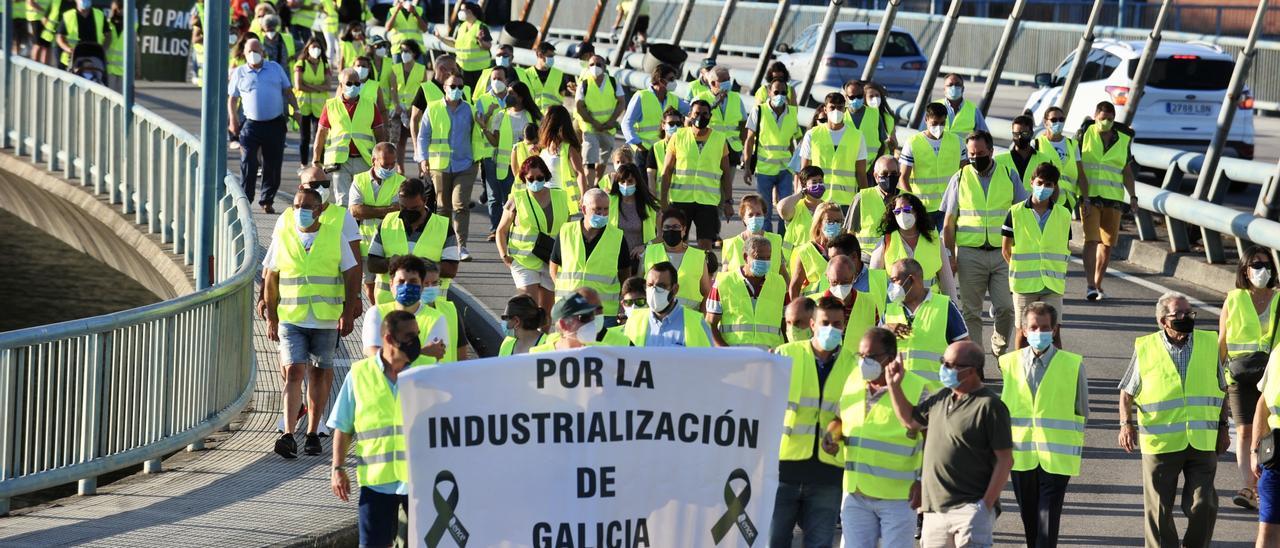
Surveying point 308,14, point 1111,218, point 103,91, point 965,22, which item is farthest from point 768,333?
point 965,22

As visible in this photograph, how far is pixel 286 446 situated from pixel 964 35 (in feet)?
114

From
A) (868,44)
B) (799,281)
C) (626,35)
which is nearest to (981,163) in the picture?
(799,281)

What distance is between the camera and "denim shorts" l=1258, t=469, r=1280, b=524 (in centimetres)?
1107

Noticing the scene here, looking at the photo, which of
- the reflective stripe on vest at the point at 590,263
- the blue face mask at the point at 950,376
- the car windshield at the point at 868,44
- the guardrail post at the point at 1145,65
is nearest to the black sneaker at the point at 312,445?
the reflective stripe on vest at the point at 590,263

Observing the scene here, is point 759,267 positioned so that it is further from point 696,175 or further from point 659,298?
point 696,175

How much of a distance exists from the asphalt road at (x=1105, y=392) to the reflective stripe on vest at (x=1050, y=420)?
103 centimetres

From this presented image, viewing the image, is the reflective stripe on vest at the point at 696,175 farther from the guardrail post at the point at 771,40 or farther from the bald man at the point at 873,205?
the guardrail post at the point at 771,40

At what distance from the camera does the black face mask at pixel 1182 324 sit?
1130cm

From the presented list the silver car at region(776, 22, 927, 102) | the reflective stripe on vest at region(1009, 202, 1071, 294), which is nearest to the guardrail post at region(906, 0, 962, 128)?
the silver car at region(776, 22, 927, 102)

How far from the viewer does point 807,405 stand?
10.3m

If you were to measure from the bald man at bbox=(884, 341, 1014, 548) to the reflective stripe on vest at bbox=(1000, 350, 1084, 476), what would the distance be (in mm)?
1075

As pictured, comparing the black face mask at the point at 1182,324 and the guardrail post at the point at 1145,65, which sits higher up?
the guardrail post at the point at 1145,65

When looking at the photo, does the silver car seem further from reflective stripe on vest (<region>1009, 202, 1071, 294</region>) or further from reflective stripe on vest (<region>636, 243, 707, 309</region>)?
reflective stripe on vest (<region>636, 243, 707, 309</region>)

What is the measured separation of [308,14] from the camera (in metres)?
34.0
